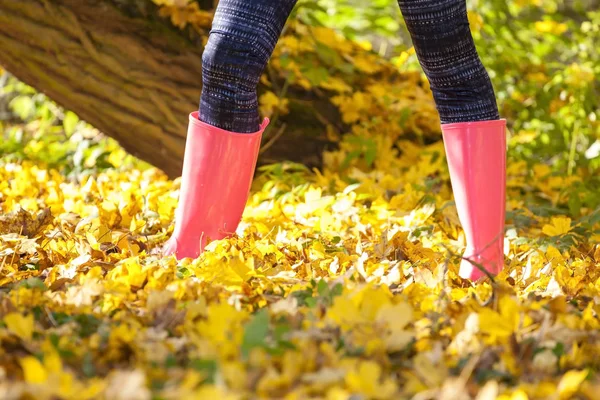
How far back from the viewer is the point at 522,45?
11.8ft

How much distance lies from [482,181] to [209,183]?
0.63 meters

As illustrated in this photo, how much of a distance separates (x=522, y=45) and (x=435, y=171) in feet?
3.70

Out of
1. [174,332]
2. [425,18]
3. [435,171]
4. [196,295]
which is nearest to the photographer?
[174,332]

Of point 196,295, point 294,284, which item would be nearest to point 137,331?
point 196,295

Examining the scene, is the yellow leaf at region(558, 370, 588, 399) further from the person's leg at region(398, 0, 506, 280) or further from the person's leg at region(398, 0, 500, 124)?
the person's leg at region(398, 0, 500, 124)

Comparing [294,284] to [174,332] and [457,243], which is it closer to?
[174,332]

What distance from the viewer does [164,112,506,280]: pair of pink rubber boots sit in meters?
1.71

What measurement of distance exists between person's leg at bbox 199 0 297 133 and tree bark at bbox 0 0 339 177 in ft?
3.37

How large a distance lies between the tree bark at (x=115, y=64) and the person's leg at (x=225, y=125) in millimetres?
960

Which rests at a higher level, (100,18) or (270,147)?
(100,18)

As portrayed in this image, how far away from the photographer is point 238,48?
1594mm

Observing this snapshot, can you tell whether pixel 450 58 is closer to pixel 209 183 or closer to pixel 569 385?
pixel 209 183

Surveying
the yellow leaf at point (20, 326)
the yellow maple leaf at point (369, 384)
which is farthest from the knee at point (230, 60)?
the yellow maple leaf at point (369, 384)

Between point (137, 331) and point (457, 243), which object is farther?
point (457, 243)
